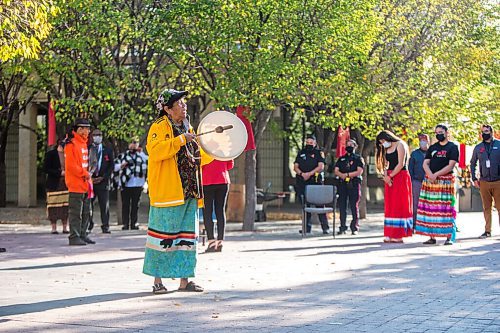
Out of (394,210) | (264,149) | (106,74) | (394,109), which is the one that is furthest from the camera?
(264,149)

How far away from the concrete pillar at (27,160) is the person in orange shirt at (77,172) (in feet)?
57.2

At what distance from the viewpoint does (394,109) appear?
78.3 ft

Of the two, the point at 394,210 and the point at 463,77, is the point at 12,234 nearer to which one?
the point at 394,210

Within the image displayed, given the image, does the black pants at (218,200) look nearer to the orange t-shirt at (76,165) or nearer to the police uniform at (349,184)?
the orange t-shirt at (76,165)

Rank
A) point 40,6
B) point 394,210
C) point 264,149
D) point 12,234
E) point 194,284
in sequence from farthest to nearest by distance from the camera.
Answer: point 264,149
point 12,234
point 394,210
point 40,6
point 194,284

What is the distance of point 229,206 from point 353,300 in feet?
49.6

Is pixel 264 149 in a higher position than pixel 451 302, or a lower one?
higher

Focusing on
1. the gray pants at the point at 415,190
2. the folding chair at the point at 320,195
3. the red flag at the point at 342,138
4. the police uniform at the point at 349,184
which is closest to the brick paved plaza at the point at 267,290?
the folding chair at the point at 320,195

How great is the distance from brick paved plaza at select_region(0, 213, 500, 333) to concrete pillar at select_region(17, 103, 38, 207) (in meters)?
16.9

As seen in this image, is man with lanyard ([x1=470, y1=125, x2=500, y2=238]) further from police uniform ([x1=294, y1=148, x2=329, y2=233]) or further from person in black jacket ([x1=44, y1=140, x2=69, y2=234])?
person in black jacket ([x1=44, y1=140, x2=69, y2=234])

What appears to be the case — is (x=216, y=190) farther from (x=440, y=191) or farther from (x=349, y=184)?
(x=349, y=184)

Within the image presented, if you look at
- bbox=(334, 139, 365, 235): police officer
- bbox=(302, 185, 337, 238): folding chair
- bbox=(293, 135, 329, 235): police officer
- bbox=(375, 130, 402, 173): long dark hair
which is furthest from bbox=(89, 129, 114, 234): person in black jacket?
bbox=(375, 130, 402, 173): long dark hair

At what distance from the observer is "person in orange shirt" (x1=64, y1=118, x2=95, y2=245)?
1670 centimetres

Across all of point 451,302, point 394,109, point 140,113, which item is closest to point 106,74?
point 140,113
